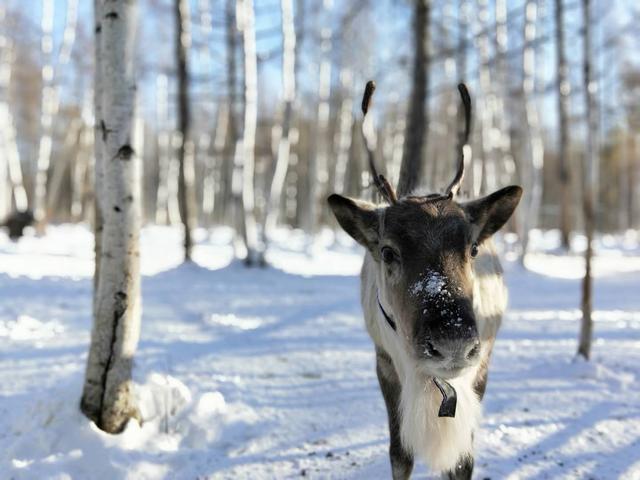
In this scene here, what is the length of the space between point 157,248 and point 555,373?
539 inches

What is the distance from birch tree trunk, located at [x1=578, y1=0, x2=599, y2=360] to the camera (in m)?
4.99

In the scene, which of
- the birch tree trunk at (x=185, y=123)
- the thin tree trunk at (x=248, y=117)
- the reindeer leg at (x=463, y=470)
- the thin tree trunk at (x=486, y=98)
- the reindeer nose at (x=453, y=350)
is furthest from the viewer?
the thin tree trunk at (x=486, y=98)

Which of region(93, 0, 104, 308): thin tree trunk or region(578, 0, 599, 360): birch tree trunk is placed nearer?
region(93, 0, 104, 308): thin tree trunk

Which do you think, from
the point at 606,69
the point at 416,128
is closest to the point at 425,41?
the point at 416,128

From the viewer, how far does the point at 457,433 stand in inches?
103

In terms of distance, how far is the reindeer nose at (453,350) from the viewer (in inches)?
76.9

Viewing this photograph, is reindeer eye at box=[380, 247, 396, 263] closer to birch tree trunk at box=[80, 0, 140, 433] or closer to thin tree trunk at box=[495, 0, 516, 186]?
birch tree trunk at box=[80, 0, 140, 433]

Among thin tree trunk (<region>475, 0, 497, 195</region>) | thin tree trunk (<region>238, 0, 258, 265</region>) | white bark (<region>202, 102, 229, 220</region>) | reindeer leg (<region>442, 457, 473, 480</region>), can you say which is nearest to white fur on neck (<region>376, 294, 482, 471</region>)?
reindeer leg (<region>442, 457, 473, 480</region>)

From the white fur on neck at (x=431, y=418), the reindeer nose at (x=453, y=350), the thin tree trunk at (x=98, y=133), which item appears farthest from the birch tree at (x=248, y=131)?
the reindeer nose at (x=453, y=350)

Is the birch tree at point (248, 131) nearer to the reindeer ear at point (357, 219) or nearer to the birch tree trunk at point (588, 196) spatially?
the birch tree trunk at point (588, 196)

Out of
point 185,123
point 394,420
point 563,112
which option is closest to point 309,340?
point 394,420

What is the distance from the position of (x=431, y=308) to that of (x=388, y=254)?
0.46 metres

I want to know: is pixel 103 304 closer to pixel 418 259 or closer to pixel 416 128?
pixel 418 259

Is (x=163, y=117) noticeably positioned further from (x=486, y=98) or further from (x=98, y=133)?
(x=98, y=133)
